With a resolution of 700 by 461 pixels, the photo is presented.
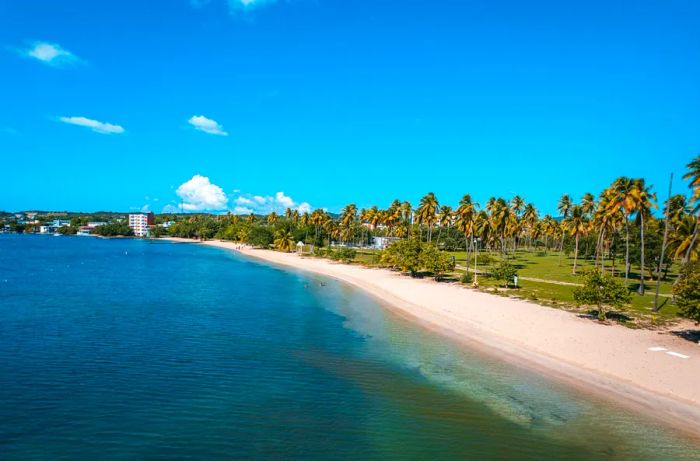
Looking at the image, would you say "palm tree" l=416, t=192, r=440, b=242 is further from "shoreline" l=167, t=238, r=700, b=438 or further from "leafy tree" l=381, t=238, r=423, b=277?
"shoreline" l=167, t=238, r=700, b=438

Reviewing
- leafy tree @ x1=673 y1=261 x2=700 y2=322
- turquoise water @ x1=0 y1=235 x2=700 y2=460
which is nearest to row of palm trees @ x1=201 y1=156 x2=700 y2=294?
leafy tree @ x1=673 y1=261 x2=700 y2=322

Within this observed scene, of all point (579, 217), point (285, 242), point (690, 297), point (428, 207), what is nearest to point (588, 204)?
point (579, 217)

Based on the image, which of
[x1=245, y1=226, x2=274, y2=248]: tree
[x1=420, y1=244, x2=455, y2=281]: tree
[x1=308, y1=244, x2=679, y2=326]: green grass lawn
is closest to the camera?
[x1=308, y1=244, x2=679, y2=326]: green grass lawn

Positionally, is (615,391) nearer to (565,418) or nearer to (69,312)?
(565,418)

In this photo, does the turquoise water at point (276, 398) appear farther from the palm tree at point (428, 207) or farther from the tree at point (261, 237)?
the tree at point (261, 237)

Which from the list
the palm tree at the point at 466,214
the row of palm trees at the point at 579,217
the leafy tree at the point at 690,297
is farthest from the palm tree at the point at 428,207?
the leafy tree at the point at 690,297

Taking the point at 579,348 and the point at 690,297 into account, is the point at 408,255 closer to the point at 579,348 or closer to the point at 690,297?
the point at 579,348
